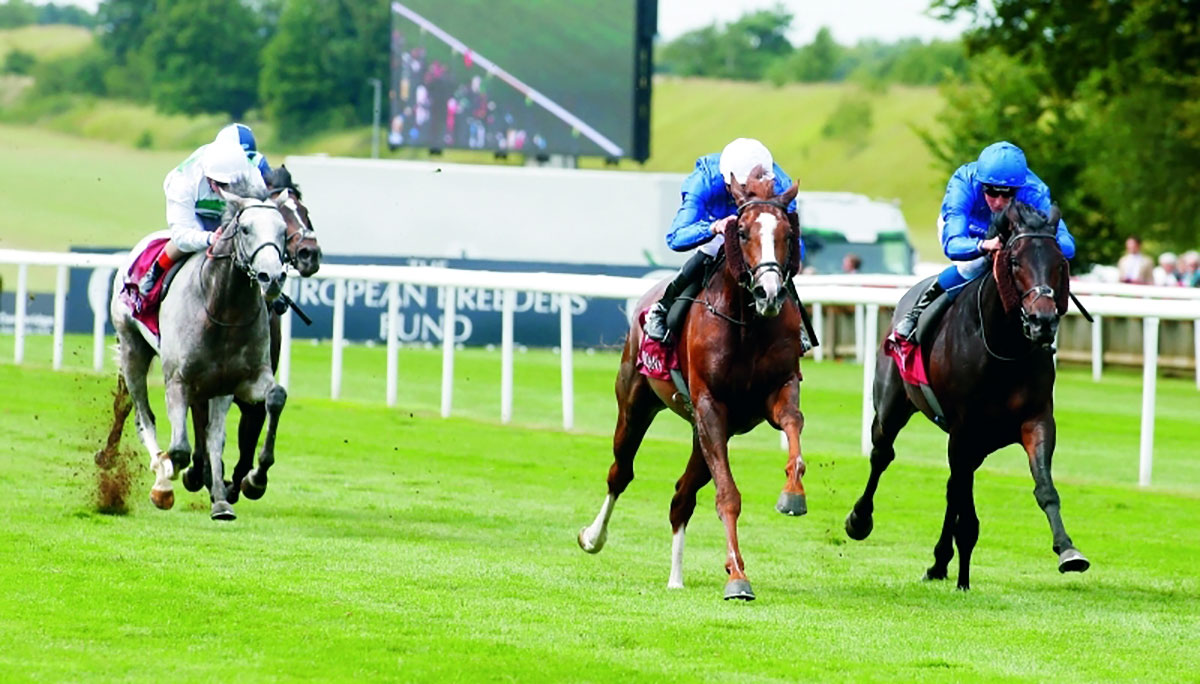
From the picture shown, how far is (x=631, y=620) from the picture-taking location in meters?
7.09

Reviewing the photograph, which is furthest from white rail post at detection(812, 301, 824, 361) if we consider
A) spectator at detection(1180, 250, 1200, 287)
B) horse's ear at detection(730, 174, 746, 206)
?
horse's ear at detection(730, 174, 746, 206)

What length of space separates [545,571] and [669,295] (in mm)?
1211

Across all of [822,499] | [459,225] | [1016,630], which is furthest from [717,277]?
[459,225]

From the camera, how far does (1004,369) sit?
8289 mm

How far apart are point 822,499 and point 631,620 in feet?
14.9

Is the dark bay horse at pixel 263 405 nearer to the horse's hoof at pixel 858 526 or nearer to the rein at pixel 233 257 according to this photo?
the rein at pixel 233 257

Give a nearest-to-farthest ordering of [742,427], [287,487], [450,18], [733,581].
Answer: [733,581], [742,427], [287,487], [450,18]

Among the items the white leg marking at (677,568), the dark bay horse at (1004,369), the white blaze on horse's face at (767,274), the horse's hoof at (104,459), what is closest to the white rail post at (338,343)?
the horse's hoof at (104,459)

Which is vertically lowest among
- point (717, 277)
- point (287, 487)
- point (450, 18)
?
point (287, 487)

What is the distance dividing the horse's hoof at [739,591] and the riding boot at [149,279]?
3.58m

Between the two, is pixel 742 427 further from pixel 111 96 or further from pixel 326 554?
pixel 111 96

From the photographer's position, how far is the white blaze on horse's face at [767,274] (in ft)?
24.5

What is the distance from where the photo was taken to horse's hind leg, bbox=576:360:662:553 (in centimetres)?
Result: 877

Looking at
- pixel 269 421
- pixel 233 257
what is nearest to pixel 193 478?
pixel 269 421
